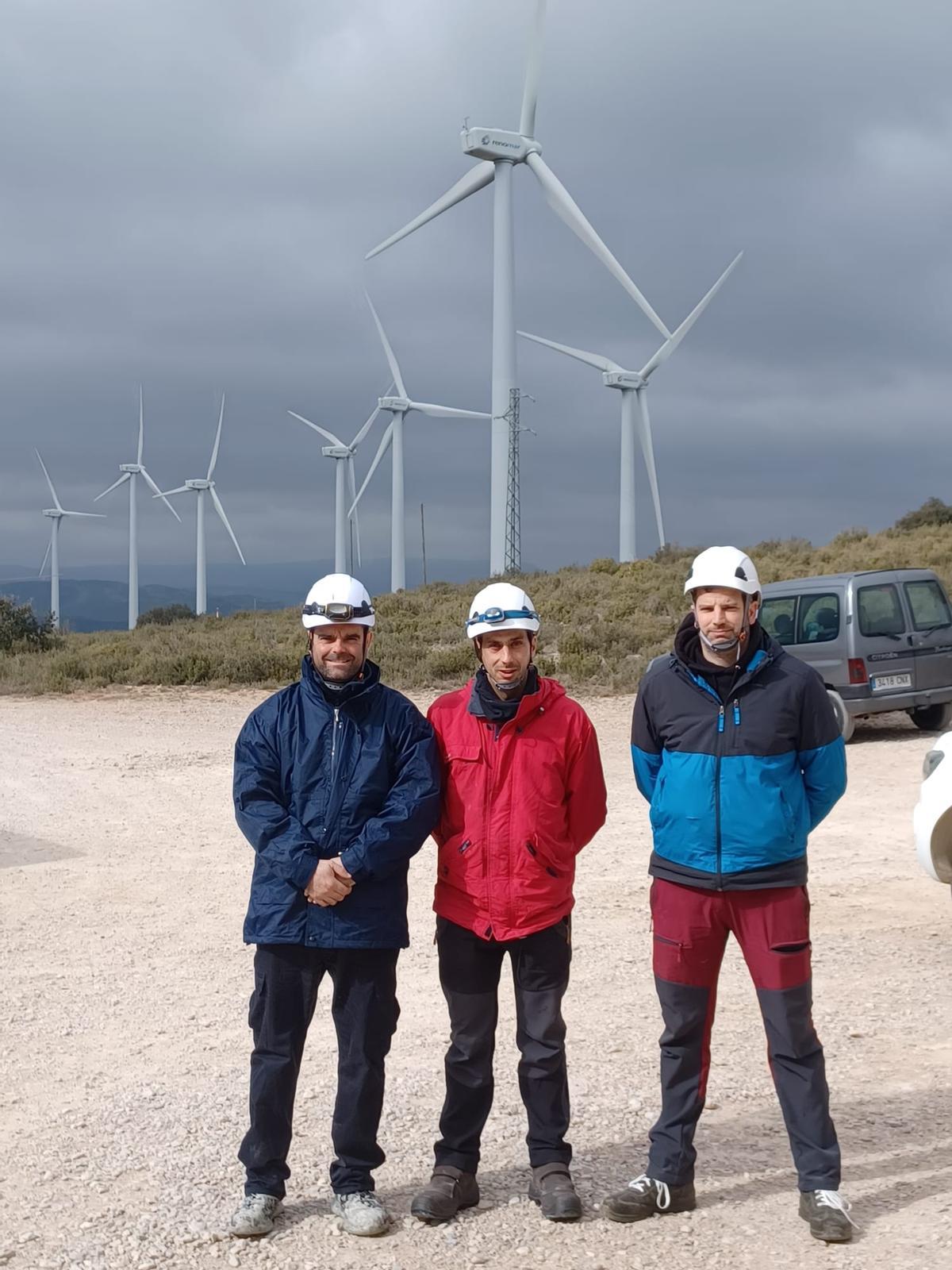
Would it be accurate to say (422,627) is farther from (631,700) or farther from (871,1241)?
(871,1241)

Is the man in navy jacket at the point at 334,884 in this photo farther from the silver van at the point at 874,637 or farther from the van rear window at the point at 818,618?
the van rear window at the point at 818,618

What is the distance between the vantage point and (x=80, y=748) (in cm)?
1467

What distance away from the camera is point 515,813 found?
3744mm

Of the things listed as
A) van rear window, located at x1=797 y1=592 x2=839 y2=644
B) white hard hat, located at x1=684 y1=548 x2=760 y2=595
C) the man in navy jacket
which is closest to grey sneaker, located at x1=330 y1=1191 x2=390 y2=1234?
the man in navy jacket

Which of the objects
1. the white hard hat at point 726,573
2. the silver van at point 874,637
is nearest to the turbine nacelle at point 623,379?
the silver van at point 874,637

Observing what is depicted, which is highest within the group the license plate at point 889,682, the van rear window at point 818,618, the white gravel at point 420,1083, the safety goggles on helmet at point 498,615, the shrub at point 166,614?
the shrub at point 166,614

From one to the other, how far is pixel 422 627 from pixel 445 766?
22.8 m

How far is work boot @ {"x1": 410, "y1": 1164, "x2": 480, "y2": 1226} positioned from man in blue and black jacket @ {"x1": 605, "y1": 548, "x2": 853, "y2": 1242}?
0.41 m

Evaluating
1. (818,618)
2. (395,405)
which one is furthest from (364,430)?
(818,618)

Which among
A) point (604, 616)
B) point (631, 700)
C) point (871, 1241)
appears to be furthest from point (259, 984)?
point (604, 616)

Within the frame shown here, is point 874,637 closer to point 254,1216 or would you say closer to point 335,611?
point 335,611

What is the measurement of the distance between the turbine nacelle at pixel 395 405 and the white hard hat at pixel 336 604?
141 ft

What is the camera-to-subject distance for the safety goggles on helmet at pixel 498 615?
3.80 m

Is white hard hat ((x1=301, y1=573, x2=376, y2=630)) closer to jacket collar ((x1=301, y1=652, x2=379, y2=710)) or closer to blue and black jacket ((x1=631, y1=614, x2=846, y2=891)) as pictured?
jacket collar ((x1=301, y1=652, x2=379, y2=710))
